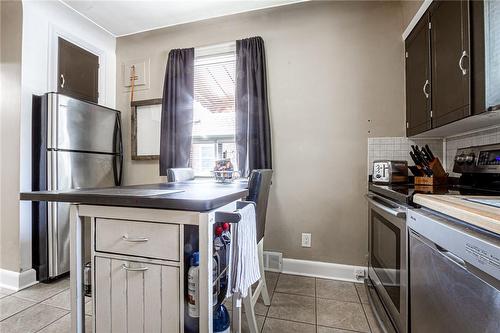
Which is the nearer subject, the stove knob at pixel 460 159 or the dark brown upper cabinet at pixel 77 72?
the stove knob at pixel 460 159

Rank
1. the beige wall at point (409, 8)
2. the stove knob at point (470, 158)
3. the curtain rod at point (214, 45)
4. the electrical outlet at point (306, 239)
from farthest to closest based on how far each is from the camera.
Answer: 1. the curtain rod at point (214, 45)
2. the electrical outlet at point (306, 239)
3. the beige wall at point (409, 8)
4. the stove knob at point (470, 158)

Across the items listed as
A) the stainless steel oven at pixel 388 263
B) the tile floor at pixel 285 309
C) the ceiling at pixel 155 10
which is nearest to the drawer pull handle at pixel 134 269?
the tile floor at pixel 285 309

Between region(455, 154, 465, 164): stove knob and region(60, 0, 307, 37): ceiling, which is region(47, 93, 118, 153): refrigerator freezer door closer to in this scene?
region(60, 0, 307, 37): ceiling

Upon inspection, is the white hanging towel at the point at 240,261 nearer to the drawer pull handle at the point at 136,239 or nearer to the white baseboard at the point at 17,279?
the drawer pull handle at the point at 136,239

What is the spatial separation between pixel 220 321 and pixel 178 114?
2.10m

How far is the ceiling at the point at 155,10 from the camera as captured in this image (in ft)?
7.67

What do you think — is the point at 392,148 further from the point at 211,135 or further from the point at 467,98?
the point at 211,135

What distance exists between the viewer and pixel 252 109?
2.34m

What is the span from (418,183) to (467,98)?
57 cm

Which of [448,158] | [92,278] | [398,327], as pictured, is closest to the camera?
[92,278]

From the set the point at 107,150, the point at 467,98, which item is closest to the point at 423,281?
the point at 467,98

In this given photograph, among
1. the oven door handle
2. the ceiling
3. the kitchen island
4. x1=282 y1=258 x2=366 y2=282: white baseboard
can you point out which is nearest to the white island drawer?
the kitchen island

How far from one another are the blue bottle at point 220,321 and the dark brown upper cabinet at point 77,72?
258 centimetres

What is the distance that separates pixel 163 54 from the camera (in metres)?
2.80
